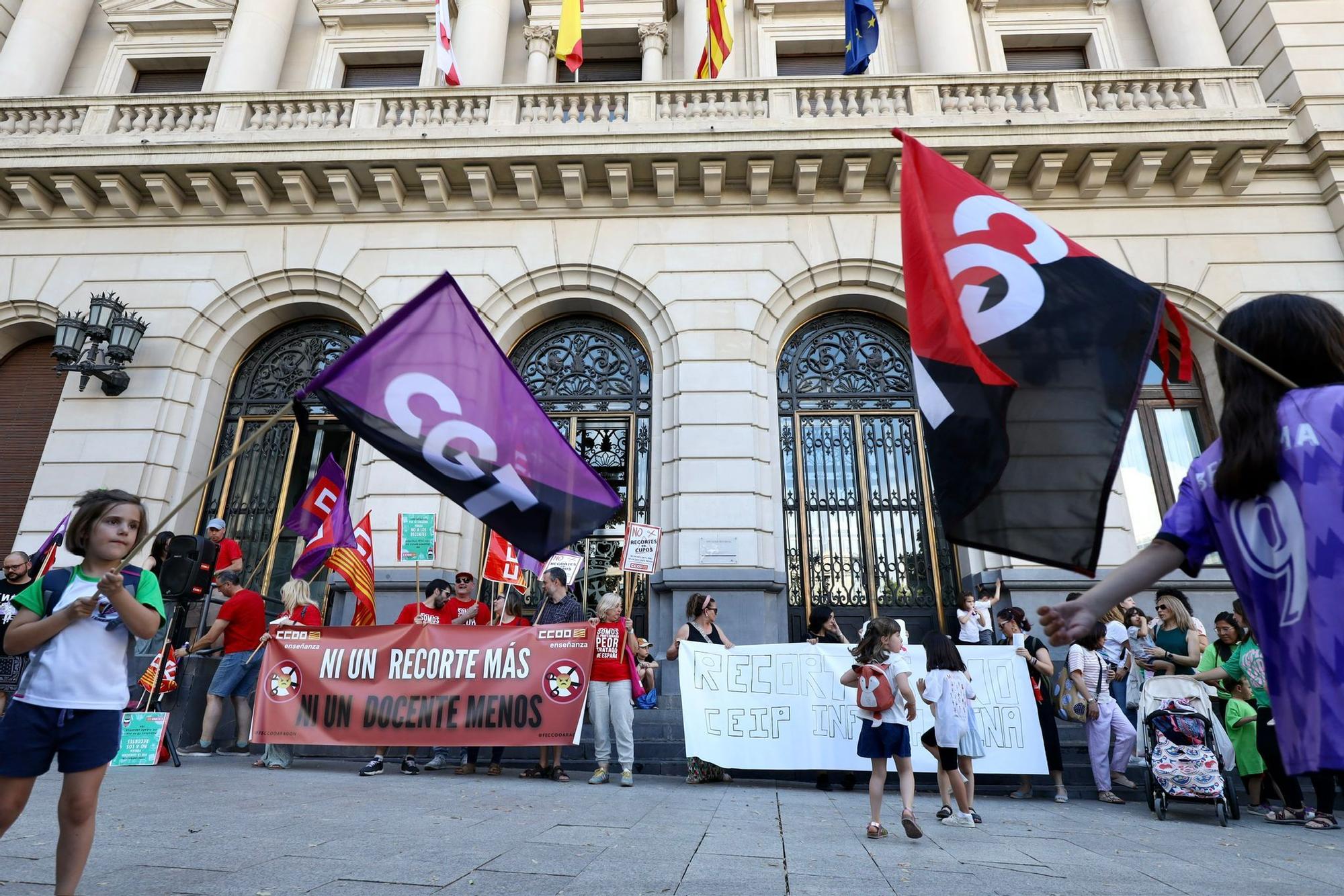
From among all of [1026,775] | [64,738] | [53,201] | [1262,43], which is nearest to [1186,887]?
[1026,775]

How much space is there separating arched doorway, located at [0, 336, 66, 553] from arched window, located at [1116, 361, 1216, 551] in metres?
18.4

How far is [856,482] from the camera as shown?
12008mm

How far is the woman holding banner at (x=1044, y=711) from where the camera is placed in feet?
24.2

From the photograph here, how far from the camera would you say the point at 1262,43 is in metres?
13.6

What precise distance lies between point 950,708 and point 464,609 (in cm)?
569

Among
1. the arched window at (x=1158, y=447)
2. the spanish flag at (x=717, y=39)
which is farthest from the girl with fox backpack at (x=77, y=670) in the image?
the spanish flag at (x=717, y=39)

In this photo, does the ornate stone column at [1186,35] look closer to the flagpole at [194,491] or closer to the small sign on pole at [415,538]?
the small sign on pole at [415,538]

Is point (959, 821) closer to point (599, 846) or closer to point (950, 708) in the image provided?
point (950, 708)

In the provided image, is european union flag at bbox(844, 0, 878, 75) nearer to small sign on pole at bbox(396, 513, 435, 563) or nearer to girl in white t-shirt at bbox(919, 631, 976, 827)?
small sign on pole at bbox(396, 513, 435, 563)

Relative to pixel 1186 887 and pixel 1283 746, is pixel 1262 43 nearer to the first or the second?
pixel 1186 887

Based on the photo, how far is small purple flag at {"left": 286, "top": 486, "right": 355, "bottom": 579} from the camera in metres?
9.38

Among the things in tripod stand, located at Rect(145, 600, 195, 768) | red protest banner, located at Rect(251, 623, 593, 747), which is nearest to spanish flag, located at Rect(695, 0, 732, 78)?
red protest banner, located at Rect(251, 623, 593, 747)

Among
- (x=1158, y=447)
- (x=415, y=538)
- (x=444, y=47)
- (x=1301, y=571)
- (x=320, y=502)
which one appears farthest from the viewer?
(x=444, y=47)

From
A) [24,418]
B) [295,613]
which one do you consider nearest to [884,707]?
[295,613]
